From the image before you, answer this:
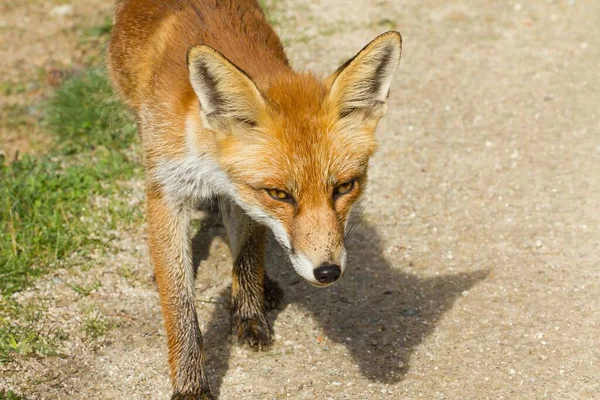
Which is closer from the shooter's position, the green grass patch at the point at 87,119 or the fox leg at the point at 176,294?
the fox leg at the point at 176,294

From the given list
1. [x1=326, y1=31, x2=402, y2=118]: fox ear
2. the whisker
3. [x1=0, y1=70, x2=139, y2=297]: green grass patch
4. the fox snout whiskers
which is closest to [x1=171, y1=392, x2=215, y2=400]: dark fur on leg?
the fox snout whiskers

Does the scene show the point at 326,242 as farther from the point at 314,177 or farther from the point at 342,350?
the point at 342,350

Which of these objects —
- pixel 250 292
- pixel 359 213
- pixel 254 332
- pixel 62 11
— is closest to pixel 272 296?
pixel 250 292

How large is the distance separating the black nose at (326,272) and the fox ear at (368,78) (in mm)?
822

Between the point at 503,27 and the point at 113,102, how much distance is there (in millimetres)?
4719

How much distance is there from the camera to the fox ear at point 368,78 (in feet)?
12.9

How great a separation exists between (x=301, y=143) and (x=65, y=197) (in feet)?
9.91

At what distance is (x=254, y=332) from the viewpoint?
5.02m

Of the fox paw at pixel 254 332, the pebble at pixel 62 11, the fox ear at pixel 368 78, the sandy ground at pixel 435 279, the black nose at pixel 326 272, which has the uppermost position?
the fox ear at pixel 368 78

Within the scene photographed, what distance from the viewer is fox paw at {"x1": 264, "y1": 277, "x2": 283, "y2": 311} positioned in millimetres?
5398

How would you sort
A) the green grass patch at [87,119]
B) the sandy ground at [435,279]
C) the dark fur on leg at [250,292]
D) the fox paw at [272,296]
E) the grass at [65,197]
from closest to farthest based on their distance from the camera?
the sandy ground at [435,279]
the dark fur on leg at [250,292]
the grass at [65,197]
the fox paw at [272,296]
the green grass patch at [87,119]

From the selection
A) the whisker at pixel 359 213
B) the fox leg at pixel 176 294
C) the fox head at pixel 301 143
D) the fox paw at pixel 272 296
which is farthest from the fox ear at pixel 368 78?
the whisker at pixel 359 213

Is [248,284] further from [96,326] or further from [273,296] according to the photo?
[96,326]

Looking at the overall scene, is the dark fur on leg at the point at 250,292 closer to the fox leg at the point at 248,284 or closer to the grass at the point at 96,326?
the fox leg at the point at 248,284
